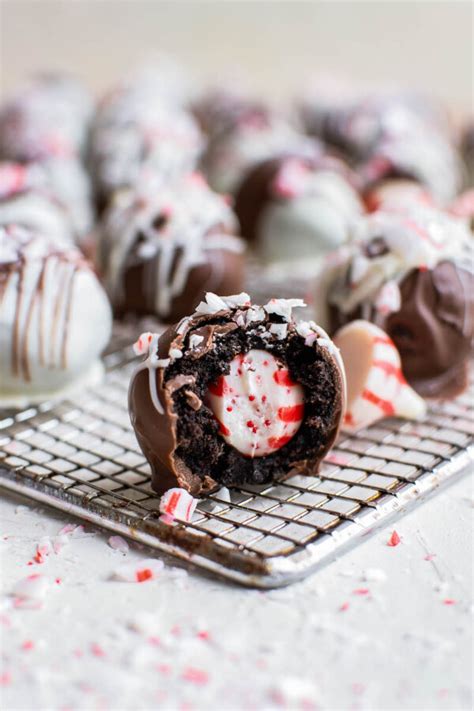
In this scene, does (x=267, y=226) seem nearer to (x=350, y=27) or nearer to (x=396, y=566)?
(x=396, y=566)

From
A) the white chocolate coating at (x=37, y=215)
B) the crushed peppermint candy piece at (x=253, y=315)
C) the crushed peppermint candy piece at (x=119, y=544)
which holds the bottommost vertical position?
the crushed peppermint candy piece at (x=119, y=544)

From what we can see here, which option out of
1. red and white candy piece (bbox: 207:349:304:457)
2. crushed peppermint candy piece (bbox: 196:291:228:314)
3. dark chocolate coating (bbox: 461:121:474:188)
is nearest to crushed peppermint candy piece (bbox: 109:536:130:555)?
red and white candy piece (bbox: 207:349:304:457)

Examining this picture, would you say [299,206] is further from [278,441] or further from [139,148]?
[278,441]

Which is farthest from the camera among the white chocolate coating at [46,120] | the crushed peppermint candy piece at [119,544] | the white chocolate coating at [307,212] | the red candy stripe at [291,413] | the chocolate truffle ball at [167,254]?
the white chocolate coating at [46,120]

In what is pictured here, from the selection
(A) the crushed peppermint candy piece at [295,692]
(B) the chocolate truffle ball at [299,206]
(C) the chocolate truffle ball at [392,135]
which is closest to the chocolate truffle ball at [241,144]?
(C) the chocolate truffle ball at [392,135]

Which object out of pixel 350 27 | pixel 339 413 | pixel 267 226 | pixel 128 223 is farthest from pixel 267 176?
pixel 350 27

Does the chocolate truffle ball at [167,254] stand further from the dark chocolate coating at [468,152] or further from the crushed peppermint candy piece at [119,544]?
the dark chocolate coating at [468,152]
